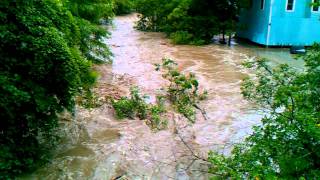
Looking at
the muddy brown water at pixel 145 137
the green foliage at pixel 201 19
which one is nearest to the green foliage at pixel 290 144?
the muddy brown water at pixel 145 137

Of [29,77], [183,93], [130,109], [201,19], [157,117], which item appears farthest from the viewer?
[201,19]

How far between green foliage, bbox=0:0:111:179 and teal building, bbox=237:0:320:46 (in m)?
15.6

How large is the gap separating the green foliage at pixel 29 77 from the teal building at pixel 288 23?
15.6 m

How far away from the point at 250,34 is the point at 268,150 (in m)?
18.4

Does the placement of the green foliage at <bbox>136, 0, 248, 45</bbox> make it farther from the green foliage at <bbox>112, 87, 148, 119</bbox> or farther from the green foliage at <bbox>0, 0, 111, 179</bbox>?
the green foliage at <bbox>0, 0, 111, 179</bbox>

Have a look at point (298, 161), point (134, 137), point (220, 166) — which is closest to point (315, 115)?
point (298, 161)

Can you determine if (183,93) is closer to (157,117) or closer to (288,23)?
(157,117)

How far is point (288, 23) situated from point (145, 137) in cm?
1462

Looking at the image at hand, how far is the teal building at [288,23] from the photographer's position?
20.0 metres

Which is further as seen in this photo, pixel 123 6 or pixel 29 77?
pixel 123 6

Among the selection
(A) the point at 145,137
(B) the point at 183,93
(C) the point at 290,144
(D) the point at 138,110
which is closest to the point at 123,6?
(B) the point at 183,93

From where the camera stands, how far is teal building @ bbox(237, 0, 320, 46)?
65.5 ft

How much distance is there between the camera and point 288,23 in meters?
20.2

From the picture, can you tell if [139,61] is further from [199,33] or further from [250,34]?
[250,34]
